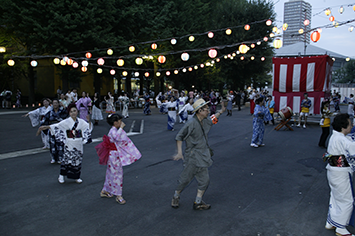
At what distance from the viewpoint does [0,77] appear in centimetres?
2772

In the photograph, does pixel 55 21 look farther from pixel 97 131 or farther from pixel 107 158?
pixel 107 158

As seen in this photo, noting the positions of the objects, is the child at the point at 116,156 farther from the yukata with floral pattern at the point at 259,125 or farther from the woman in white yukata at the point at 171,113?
the woman in white yukata at the point at 171,113

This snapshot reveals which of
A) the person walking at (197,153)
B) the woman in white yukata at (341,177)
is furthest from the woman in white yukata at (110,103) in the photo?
the woman in white yukata at (341,177)

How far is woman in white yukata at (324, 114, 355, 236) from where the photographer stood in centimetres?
362

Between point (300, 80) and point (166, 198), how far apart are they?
43.4 feet

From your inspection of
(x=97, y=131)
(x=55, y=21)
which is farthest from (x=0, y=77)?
(x=97, y=131)

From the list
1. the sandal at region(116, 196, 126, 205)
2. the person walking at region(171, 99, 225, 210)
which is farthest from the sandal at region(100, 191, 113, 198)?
the person walking at region(171, 99, 225, 210)

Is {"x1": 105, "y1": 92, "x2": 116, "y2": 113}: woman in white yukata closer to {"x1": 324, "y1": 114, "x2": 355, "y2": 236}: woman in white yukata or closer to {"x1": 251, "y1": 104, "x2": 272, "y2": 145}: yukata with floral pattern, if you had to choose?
{"x1": 251, "y1": 104, "x2": 272, "y2": 145}: yukata with floral pattern

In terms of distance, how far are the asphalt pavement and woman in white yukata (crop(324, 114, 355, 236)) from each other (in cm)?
25

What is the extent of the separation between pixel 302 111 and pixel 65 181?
1250cm

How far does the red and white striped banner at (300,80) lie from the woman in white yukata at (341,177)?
41.4 ft

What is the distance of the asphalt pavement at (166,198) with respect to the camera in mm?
3916

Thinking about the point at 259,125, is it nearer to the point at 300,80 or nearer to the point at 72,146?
the point at 72,146

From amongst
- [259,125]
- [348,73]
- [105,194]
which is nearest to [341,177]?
[105,194]
